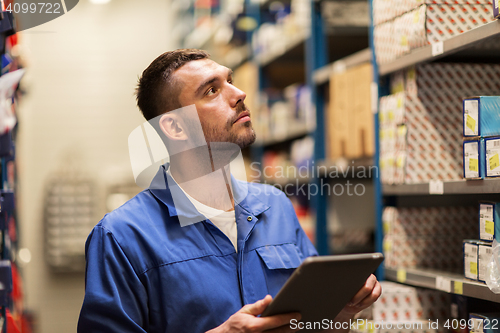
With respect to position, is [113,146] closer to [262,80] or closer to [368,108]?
[262,80]

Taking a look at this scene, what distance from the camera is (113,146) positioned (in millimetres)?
6535

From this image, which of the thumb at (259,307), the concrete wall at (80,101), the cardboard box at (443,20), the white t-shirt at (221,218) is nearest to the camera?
the thumb at (259,307)

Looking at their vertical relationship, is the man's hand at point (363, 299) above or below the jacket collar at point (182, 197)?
below

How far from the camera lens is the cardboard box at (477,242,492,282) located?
1638mm

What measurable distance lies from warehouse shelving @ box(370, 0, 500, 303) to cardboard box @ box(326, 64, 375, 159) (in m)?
0.40

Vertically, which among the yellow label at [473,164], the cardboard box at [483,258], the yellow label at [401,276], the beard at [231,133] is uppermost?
the beard at [231,133]

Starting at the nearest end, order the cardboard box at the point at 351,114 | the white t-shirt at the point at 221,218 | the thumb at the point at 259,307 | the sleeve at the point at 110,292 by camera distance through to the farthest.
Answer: the thumb at the point at 259,307 < the sleeve at the point at 110,292 < the white t-shirt at the point at 221,218 < the cardboard box at the point at 351,114

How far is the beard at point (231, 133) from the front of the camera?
1.75 metres

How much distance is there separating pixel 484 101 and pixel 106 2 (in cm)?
603

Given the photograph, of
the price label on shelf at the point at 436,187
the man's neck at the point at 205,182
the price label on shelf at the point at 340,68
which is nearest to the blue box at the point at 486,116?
the price label on shelf at the point at 436,187

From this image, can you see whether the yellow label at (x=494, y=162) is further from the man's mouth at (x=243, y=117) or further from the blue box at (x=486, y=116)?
the man's mouth at (x=243, y=117)

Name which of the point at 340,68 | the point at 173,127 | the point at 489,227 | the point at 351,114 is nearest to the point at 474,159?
the point at 489,227

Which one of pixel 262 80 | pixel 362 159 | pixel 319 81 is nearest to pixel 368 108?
pixel 362 159

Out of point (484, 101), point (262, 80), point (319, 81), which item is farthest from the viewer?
point (262, 80)
